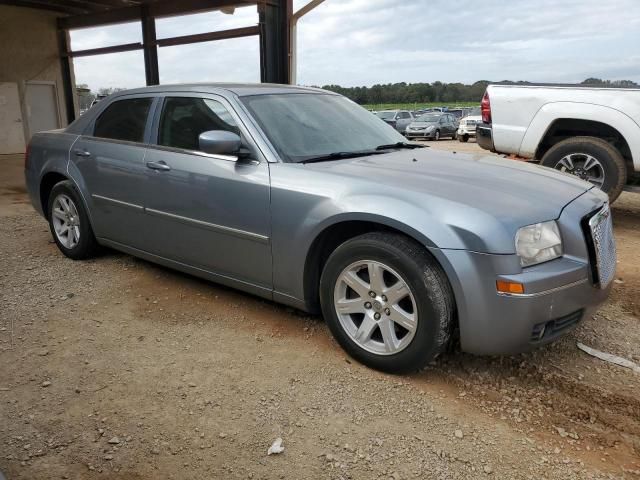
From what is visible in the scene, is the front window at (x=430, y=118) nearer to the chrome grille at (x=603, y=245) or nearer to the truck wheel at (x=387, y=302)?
the chrome grille at (x=603, y=245)

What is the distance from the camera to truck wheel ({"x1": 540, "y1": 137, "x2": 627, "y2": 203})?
5.93 metres

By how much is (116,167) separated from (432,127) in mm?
24486

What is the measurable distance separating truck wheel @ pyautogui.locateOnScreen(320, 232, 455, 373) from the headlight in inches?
15.5

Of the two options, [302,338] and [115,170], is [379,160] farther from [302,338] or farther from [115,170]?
[115,170]

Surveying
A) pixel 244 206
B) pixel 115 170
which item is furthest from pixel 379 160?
pixel 115 170

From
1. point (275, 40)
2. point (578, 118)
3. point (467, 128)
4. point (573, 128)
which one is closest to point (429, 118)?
point (467, 128)

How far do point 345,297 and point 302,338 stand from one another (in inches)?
21.0

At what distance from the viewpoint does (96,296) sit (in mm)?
4094

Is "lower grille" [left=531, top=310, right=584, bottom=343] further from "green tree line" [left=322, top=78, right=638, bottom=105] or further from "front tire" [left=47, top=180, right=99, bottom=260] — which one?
"green tree line" [left=322, top=78, right=638, bottom=105]

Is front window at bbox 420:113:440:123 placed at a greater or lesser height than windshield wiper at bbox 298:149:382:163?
lesser

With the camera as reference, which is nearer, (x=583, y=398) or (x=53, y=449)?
(x=53, y=449)

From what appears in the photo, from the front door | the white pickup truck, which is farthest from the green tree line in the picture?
the front door

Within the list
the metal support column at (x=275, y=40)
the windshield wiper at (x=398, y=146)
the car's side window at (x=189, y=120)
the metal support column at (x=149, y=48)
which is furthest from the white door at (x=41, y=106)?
the windshield wiper at (x=398, y=146)

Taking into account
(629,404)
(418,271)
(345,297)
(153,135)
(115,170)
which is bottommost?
(629,404)
